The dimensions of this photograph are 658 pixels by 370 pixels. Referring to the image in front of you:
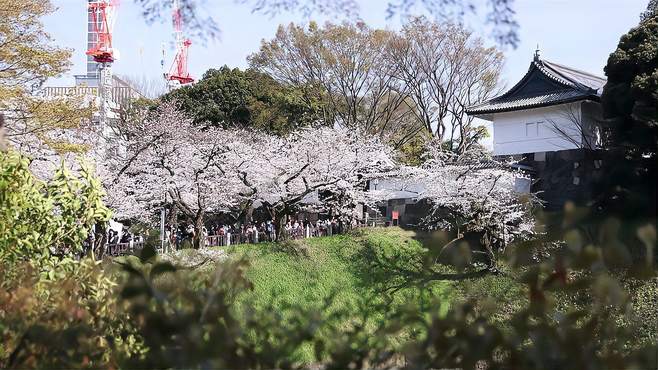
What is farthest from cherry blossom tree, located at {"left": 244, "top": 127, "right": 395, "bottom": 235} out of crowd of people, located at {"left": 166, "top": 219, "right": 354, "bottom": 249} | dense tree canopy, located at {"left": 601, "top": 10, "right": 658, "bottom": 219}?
dense tree canopy, located at {"left": 601, "top": 10, "right": 658, "bottom": 219}

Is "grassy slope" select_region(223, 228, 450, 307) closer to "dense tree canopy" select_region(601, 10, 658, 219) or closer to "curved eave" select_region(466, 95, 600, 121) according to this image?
"curved eave" select_region(466, 95, 600, 121)

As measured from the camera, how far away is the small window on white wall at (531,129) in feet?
63.1

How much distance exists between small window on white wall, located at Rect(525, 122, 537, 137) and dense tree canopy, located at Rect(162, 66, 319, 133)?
7.70 m

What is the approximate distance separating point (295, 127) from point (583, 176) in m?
9.79

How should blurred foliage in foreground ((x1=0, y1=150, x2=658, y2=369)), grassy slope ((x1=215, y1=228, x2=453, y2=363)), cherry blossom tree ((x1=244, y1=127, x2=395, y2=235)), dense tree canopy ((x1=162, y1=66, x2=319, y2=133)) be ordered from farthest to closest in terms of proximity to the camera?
dense tree canopy ((x1=162, y1=66, x2=319, y2=133)), cherry blossom tree ((x1=244, y1=127, x2=395, y2=235)), grassy slope ((x1=215, y1=228, x2=453, y2=363)), blurred foliage in foreground ((x1=0, y1=150, x2=658, y2=369))

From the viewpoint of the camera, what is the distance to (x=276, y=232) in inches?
712

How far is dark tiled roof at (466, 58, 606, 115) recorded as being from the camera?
1792 cm

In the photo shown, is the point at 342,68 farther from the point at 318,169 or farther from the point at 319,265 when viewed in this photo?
the point at 319,265

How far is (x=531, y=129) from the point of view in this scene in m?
19.3

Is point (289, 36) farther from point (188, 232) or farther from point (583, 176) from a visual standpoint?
point (583, 176)

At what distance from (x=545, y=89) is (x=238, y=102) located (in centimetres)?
1090

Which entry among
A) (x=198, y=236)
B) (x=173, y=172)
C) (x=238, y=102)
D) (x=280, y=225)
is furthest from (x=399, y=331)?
(x=238, y=102)

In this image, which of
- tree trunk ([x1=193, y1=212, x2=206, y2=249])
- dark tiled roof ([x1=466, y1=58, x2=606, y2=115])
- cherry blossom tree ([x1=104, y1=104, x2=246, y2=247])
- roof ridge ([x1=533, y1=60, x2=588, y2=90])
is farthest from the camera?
roof ridge ([x1=533, y1=60, x2=588, y2=90])

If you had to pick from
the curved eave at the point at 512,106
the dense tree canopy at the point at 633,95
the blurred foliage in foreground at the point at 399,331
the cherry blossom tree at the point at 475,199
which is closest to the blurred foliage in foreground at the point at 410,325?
the blurred foliage in foreground at the point at 399,331
